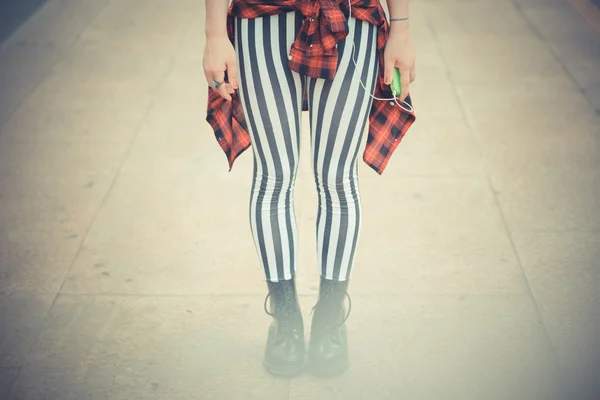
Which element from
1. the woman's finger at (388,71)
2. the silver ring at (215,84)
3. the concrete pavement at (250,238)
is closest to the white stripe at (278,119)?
the silver ring at (215,84)

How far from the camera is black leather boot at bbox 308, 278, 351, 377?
2076mm

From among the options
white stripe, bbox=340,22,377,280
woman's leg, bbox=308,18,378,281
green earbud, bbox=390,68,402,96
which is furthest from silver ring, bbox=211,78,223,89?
green earbud, bbox=390,68,402,96

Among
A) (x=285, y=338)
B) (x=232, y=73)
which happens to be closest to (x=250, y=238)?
(x=285, y=338)

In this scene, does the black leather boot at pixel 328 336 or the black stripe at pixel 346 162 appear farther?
the black leather boot at pixel 328 336

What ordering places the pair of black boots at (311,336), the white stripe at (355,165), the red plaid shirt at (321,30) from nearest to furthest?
1. the red plaid shirt at (321,30)
2. the white stripe at (355,165)
3. the pair of black boots at (311,336)

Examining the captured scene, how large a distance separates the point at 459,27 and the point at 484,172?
1.80 metres

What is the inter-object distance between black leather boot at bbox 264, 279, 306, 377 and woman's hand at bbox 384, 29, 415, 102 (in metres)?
0.67

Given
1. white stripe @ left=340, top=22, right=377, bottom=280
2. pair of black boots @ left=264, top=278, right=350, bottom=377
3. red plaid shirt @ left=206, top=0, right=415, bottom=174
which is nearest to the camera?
red plaid shirt @ left=206, top=0, right=415, bottom=174

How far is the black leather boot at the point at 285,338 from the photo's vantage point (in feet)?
6.80

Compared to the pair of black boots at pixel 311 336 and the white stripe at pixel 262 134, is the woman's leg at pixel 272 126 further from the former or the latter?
the pair of black boots at pixel 311 336

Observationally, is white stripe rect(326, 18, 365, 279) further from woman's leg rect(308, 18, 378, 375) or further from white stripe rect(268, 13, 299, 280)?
white stripe rect(268, 13, 299, 280)

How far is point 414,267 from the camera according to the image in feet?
8.22

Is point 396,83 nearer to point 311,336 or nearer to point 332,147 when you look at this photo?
point 332,147

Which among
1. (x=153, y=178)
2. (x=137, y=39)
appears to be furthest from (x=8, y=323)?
(x=137, y=39)
